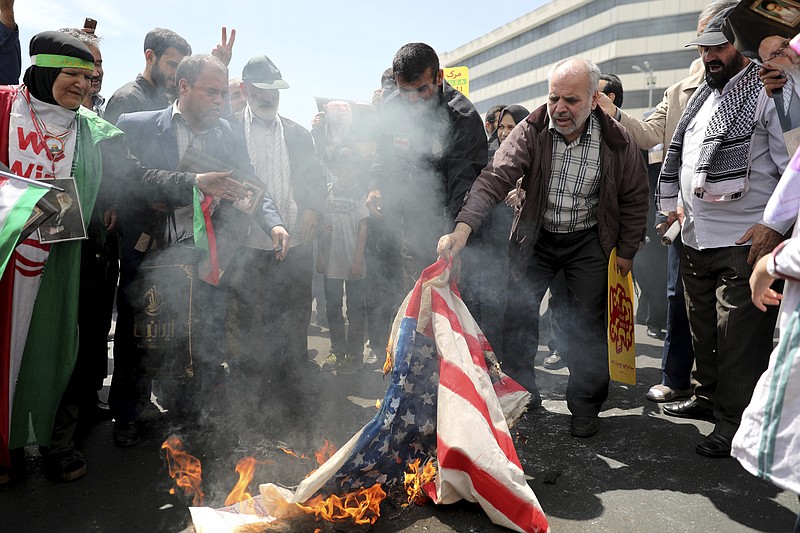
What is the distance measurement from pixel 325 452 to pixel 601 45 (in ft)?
164

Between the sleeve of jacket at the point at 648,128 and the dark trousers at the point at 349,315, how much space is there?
253cm

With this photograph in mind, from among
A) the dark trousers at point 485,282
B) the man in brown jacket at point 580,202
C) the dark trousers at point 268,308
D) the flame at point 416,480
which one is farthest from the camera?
the dark trousers at point 485,282

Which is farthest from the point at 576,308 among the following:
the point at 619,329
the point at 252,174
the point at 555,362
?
the point at 252,174

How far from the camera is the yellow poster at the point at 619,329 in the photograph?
145 inches

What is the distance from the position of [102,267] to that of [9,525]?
1.45 metres

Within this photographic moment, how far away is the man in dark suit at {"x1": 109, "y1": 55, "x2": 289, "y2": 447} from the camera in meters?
3.51

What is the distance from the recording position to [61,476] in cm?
306

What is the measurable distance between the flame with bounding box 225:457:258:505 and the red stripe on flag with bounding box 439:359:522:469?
3.36ft

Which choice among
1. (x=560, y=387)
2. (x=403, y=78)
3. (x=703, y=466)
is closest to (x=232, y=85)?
(x=403, y=78)

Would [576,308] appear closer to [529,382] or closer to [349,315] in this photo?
[529,382]

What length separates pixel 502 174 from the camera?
3691mm

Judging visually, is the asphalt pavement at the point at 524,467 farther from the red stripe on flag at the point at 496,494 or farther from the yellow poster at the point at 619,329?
the yellow poster at the point at 619,329

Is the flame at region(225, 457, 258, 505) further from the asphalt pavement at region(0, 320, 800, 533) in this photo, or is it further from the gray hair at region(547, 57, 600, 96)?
the gray hair at region(547, 57, 600, 96)

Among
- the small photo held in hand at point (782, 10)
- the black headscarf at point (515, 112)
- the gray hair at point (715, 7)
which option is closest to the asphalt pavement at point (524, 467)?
the small photo held in hand at point (782, 10)
